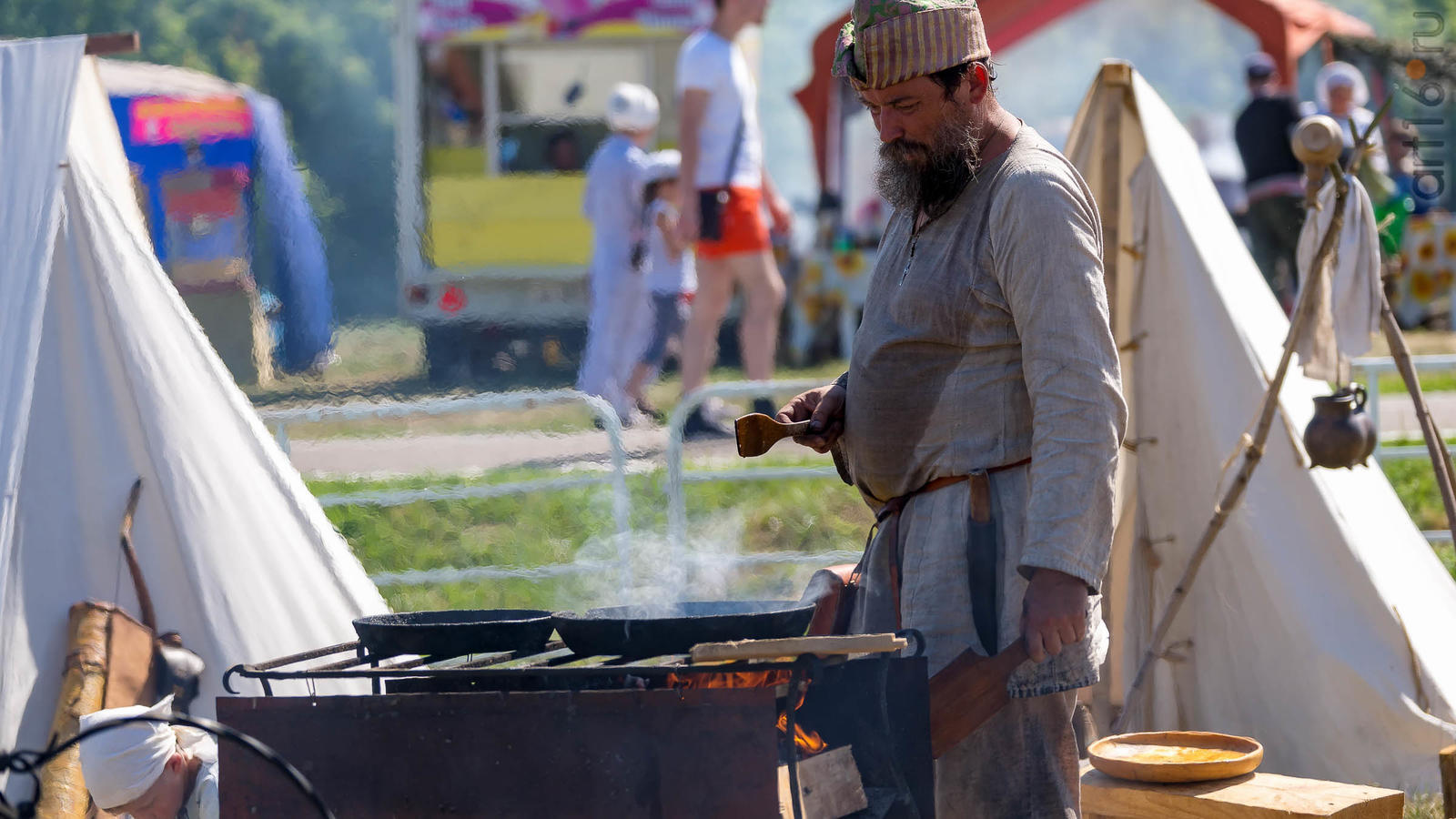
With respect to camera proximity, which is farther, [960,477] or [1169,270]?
[1169,270]

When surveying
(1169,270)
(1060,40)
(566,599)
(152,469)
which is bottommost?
(566,599)

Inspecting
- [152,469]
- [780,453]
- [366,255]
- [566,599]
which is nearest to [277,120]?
[366,255]

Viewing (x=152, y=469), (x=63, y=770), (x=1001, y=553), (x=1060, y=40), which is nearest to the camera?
(x=1001, y=553)

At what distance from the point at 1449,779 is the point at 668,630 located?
2.02 metres

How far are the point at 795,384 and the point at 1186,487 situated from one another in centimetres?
165

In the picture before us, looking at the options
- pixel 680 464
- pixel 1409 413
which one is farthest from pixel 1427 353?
pixel 680 464

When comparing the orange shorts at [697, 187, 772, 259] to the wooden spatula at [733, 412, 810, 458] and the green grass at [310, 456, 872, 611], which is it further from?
the wooden spatula at [733, 412, 810, 458]

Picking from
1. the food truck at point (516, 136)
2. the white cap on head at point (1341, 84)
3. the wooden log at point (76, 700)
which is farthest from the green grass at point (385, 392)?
the white cap on head at point (1341, 84)

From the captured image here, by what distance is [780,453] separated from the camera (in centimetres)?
881

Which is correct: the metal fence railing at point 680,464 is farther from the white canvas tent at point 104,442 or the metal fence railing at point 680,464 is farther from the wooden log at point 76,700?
the wooden log at point 76,700

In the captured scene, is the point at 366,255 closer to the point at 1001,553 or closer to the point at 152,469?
the point at 152,469

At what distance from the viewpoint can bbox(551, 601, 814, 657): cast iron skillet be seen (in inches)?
112

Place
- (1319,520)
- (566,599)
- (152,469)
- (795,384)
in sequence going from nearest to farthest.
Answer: (152,469) < (1319,520) < (795,384) < (566,599)

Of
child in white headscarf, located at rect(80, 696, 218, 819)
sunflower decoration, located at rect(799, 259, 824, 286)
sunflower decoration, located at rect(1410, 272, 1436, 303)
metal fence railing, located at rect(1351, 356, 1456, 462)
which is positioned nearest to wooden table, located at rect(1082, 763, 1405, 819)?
child in white headscarf, located at rect(80, 696, 218, 819)
